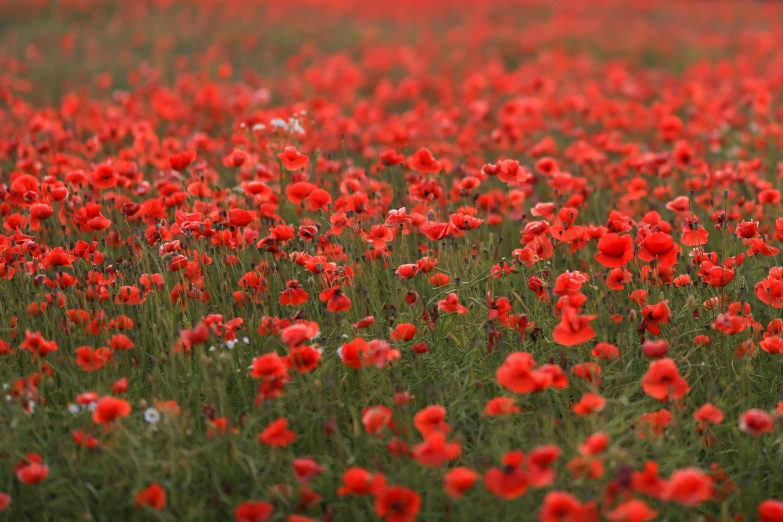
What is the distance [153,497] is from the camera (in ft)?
6.55

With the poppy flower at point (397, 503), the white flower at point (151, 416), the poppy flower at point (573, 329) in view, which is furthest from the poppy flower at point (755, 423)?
the white flower at point (151, 416)

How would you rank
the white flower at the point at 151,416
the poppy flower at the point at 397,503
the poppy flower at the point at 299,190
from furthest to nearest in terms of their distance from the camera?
the poppy flower at the point at 299,190
the white flower at the point at 151,416
the poppy flower at the point at 397,503

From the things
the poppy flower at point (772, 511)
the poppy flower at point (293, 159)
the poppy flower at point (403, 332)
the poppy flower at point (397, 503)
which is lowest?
the poppy flower at point (772, 511)

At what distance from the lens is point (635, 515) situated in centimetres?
168

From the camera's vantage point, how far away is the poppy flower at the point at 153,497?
198 cm

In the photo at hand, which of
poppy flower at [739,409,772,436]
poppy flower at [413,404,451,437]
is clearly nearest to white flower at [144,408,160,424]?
poppy flower at [413,404,451,437]

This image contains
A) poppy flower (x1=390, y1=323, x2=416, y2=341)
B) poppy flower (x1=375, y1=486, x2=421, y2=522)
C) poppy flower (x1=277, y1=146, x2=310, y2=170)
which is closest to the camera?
poppy flower (x1=375, y1=486, x2=421, y2=522)

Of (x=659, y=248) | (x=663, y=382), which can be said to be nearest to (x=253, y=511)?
(x=663, y=382)

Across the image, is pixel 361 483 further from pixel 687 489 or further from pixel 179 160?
pixel 179 160

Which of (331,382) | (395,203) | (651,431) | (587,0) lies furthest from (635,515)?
(587,0)

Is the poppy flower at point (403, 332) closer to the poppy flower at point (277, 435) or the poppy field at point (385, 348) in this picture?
the poppy field at point (385, 348)

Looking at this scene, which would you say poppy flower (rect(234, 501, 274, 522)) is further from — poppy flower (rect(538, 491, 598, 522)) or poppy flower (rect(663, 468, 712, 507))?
poppy flower (rect(663, 468, 712, 507))

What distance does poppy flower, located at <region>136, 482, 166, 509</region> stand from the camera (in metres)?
1.98

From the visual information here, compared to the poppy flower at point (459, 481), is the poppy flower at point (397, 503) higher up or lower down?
lower down
